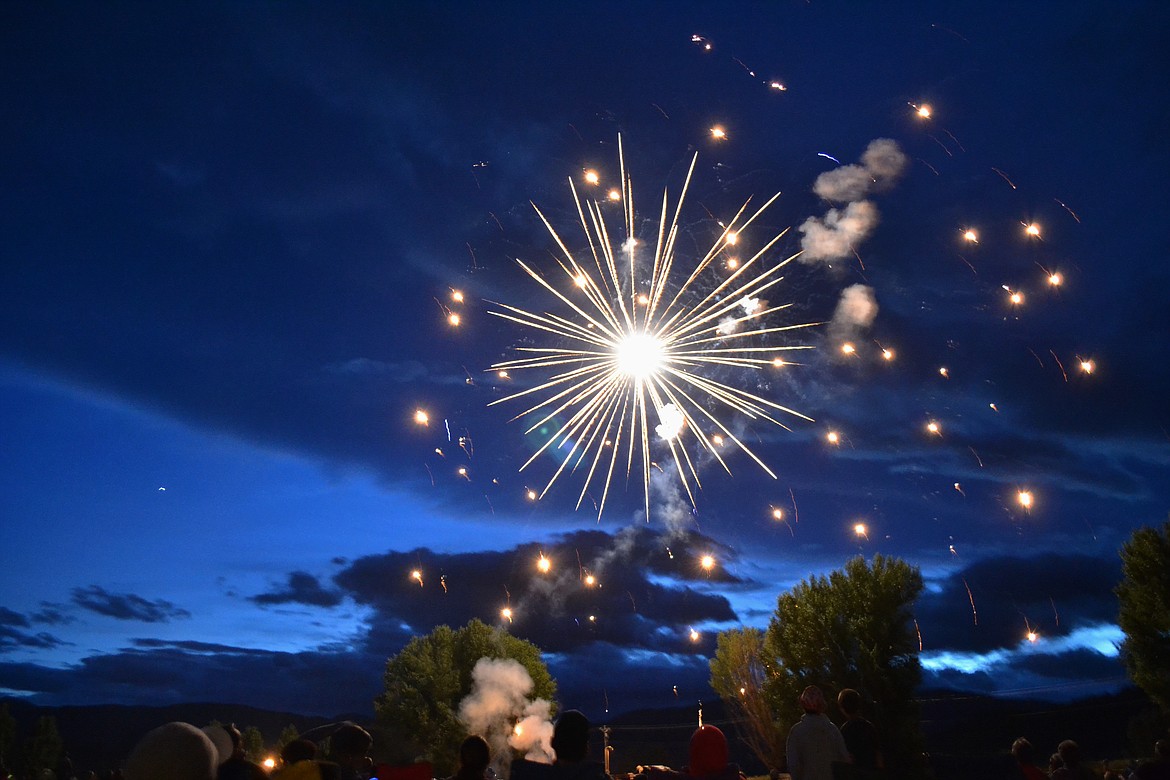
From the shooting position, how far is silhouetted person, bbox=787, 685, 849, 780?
610 centimetres

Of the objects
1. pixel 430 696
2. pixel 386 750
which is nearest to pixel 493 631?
pixel 430 696

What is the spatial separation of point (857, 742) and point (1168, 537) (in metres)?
28.4

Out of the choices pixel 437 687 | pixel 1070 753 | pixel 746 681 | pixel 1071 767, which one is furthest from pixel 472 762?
pixel 437 687

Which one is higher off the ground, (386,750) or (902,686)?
(902,686)

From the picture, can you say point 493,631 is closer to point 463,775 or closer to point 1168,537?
point 1168,537

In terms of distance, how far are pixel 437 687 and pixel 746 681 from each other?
2177cm

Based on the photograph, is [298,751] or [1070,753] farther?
[1070,753]

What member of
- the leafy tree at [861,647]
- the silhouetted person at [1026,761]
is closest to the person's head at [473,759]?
the silhouetted person at [1026,761]

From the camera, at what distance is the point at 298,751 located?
5.56 meters

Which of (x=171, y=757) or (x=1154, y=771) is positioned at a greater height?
(x=171, y=757)


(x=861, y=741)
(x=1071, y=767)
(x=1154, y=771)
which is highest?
(x=861, y=741)

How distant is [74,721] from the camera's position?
108 metres

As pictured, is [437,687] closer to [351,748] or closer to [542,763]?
[351,748]

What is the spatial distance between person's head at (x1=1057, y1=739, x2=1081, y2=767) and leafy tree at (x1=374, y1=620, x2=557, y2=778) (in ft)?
148
